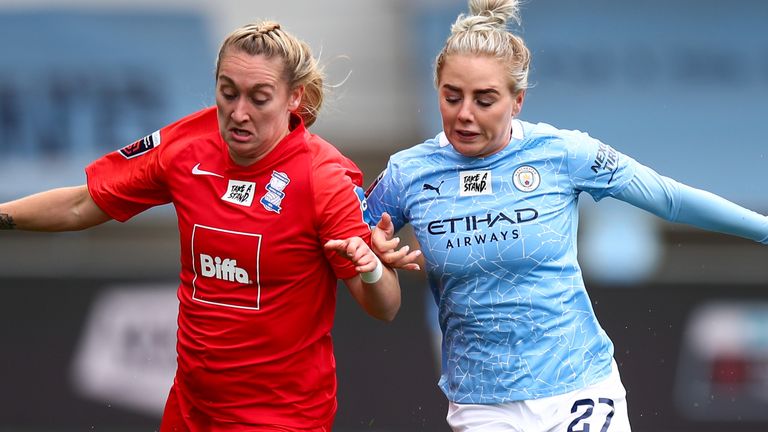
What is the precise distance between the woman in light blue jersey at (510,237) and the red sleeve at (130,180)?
2.66ft

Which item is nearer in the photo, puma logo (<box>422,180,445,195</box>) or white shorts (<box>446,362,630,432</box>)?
white shorts (<box>446,362,630,432</box>)

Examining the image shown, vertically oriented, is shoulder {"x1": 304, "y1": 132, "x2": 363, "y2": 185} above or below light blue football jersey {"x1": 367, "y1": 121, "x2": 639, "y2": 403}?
above

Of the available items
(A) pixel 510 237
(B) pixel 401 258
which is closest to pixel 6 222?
(B) pixel 401 258

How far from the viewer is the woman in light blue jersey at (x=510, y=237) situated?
13.5 ft

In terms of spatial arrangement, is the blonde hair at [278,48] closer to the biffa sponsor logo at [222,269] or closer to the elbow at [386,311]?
the biffa sponsor logo at [222,269]

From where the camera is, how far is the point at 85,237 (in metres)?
8.84

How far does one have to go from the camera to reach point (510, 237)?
413 centimetres

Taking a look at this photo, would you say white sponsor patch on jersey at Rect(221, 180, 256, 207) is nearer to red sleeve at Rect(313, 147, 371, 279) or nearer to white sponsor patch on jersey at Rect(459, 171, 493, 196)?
red sleeve at Rect(313, 147, 371, 279)

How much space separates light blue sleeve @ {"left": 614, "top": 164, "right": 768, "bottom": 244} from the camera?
14.1 ft

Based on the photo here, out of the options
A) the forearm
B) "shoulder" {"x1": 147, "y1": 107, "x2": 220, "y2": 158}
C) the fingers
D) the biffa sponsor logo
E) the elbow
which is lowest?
the elbow

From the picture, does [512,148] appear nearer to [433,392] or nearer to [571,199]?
[571,199]

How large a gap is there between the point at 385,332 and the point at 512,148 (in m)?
4.16

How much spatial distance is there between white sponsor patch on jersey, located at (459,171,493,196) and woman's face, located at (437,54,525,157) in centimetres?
8

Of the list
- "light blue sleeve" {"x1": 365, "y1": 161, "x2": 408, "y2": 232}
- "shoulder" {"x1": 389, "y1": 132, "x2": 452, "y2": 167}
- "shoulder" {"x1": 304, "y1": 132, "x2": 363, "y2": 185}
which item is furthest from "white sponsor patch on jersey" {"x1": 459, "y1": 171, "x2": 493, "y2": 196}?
"shoulder" {"x1": 304, "y1": 132, "x2": 363, "y2": 185}
